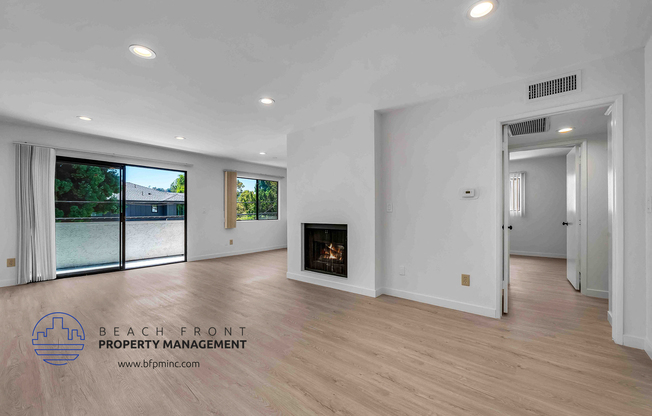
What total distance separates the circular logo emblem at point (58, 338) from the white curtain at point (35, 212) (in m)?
2.02

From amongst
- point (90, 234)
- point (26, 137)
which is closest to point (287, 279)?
point (90, 234)

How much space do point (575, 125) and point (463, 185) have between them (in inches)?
63.8

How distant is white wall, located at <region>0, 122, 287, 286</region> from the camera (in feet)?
13.4

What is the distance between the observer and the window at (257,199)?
7.48m

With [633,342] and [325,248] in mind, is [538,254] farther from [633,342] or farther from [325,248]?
[325,248]

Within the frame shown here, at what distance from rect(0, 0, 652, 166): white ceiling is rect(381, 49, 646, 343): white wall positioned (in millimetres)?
219

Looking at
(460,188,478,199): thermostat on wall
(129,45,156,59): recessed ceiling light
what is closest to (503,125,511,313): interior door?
(460,188,478,199): thermostat on wall

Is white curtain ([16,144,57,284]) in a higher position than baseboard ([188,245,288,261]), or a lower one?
higher

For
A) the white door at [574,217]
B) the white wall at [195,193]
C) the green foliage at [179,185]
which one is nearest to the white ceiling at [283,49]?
the white wall at [195,193]

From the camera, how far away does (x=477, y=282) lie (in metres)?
2.95

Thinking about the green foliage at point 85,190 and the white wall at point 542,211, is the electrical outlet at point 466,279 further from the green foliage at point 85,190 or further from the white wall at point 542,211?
the green foliage at point 85,190

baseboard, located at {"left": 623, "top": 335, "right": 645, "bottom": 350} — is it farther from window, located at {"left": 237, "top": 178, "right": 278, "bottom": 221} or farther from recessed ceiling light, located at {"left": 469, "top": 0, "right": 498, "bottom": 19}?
window, located at {"left": 237, "top": 178, "right": 278, "bottom": 221}

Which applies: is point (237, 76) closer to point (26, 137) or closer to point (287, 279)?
point (287, 279)

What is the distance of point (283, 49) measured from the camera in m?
2.20
